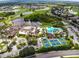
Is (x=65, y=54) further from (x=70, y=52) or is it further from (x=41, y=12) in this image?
(x=41, y=12)

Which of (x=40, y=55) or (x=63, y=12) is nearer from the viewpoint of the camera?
(x=40, y=55)

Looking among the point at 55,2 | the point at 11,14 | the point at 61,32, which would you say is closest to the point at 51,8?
the point at 55,2

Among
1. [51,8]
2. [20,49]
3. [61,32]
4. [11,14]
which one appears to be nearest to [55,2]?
[51,8]

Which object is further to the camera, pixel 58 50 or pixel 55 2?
pixel 55 2

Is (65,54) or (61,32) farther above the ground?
(61,32)

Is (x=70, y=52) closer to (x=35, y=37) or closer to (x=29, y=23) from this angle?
(x=35, y=37)

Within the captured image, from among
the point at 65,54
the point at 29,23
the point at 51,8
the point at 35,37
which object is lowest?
the point at 65,54

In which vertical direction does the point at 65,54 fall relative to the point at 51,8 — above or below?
below

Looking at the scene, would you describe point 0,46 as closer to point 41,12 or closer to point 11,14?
point 11,14
